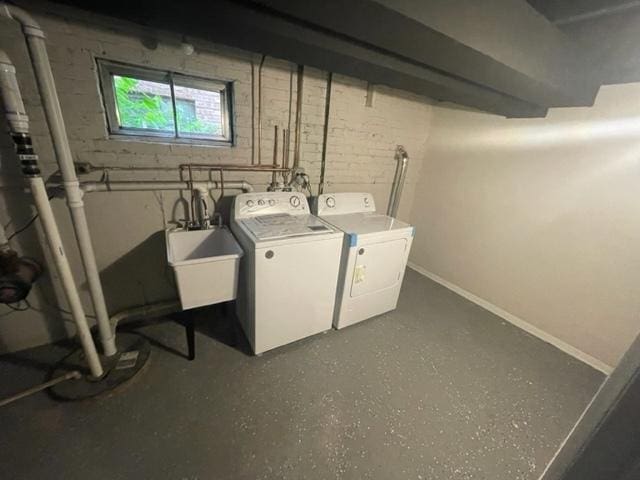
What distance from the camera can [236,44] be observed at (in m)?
1.40

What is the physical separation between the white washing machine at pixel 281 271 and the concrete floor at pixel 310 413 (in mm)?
197

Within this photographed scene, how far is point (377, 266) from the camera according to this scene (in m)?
2.11

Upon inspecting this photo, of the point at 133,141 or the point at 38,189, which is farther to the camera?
the point at 133,141

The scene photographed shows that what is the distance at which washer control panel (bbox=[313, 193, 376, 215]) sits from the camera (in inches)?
91.6

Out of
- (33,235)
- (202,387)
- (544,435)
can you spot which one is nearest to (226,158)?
(33,235)

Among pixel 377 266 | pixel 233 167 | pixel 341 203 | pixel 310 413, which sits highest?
pixel 233 167

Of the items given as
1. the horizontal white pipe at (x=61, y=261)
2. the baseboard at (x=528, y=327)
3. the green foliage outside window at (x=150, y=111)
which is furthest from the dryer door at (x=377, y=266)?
the horizontal white pipe at (x=61, y=261)

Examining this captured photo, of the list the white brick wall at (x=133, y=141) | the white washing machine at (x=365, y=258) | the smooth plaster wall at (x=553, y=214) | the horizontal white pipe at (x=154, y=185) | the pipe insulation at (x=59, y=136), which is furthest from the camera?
the white washing machine at (x=365, y=258)

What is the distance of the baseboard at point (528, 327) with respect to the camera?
2.04 m

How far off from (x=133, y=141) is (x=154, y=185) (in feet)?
1.01

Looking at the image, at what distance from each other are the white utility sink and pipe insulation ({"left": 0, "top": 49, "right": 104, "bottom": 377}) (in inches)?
20.1

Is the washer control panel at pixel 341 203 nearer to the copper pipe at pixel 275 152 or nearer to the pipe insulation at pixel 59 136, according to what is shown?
the copper pipe at pixel 275 152

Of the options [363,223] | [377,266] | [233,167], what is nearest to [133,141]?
[233,167]

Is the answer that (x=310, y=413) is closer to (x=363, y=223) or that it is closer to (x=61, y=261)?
(x=363, y=223)
